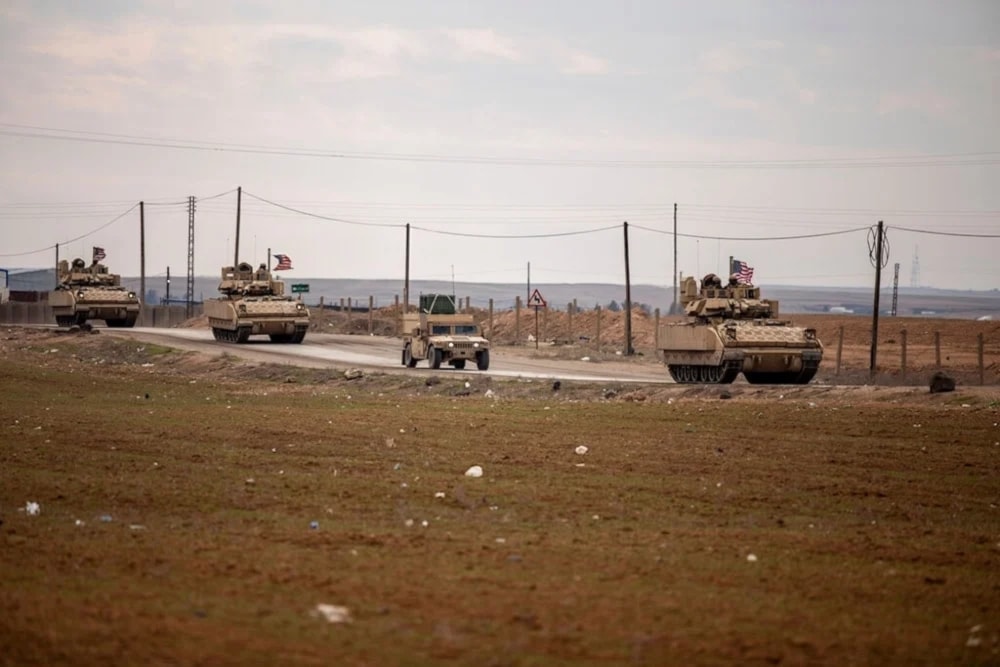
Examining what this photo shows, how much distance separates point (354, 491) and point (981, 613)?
831 cm

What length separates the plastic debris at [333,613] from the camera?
10695mm

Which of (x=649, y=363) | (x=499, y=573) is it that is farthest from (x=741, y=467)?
(x=649, y=363)

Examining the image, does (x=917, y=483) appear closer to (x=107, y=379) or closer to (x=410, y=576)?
(x=410, y=576)

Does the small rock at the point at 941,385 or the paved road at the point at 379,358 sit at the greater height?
the small rock at the point at 941,385

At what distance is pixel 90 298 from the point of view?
76.8m

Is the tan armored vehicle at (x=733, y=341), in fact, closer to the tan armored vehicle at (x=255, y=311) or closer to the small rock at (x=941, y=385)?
the small rock at (x=941, y=385)

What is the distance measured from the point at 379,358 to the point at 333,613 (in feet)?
148

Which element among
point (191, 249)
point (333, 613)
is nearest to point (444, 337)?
point (333, 613)

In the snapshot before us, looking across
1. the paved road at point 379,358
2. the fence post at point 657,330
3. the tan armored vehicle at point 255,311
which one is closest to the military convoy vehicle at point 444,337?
the paved road at point 379,358

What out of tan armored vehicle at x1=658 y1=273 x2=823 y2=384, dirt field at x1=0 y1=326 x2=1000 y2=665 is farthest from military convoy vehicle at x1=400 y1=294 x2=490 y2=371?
dirt field at x1=0 y1=326 x2=1000 y2=665

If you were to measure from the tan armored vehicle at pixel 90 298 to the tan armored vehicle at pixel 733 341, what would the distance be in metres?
40.0

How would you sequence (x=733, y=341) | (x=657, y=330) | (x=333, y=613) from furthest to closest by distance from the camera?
(x=657, y=330)
(x=733, y=341)
(x=333, y=613)

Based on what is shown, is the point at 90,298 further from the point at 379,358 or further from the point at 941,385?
the point at 941,385

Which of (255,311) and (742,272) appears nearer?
(742,272)
